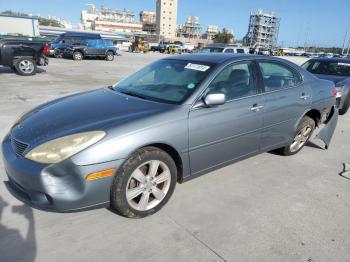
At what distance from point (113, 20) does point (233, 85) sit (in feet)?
456

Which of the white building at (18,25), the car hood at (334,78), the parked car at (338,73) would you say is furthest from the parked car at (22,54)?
the white building at (18,25)

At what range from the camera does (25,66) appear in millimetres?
12578

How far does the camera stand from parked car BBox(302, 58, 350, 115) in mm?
7764

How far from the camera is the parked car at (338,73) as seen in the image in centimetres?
776

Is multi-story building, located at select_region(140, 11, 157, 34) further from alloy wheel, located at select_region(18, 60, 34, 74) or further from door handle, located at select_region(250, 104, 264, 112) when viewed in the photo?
door handle, located at select_region(250, 104, 264, 112)

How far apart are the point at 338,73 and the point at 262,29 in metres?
119

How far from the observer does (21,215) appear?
9.94 ft

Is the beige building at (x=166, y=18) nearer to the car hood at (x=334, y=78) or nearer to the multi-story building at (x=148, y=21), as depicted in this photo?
the multi-story building at (x=148, y=21)

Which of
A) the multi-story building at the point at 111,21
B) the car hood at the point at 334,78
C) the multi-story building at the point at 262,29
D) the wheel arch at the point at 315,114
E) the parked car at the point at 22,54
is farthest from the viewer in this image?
the multi-story building at the point at 111,21

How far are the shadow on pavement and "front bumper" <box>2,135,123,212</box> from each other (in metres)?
0.30

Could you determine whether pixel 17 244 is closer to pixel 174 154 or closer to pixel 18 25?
pixel 174 154

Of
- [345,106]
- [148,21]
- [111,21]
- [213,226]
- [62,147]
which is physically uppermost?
[148,21]

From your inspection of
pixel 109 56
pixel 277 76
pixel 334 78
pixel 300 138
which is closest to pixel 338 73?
pixel 334 78

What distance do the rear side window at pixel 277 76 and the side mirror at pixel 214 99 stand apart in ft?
3.45
